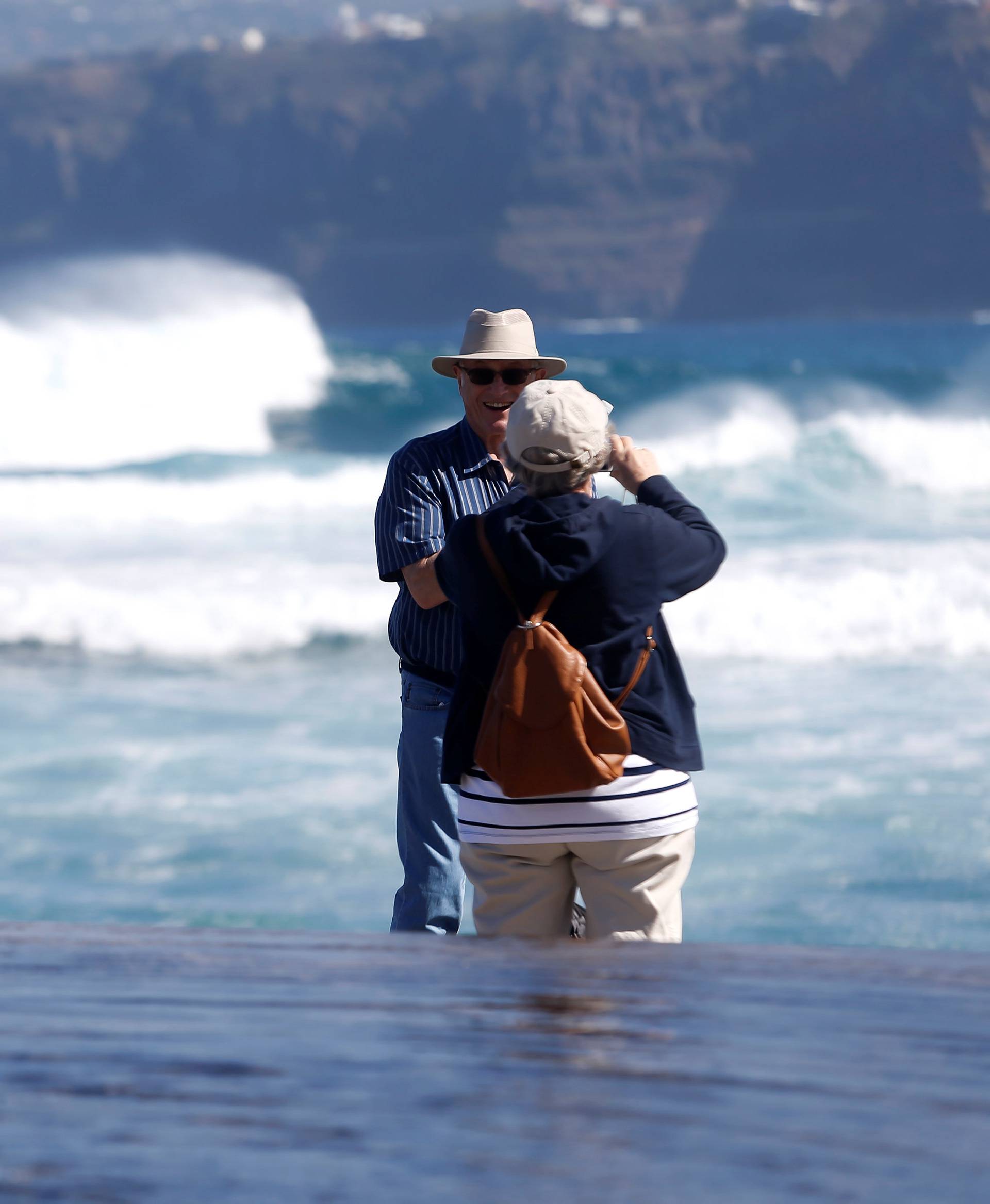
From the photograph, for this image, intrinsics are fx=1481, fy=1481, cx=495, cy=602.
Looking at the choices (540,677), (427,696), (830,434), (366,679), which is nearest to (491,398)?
(427,696)

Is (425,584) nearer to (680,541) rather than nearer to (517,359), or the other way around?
(517,359)

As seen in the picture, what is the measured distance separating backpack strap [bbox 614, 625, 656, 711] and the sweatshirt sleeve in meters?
0.06

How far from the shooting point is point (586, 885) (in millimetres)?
2016

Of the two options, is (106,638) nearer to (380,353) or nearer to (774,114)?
(380,353)

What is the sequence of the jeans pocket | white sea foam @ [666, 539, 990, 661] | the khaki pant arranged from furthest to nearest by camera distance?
white sea foam @ [666, 539, 990, 661], the jeans pocket, the khaki pant

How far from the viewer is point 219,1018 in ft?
4.12

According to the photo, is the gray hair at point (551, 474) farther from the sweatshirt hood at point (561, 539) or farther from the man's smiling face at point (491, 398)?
the man's smiling face at point (491, 398)

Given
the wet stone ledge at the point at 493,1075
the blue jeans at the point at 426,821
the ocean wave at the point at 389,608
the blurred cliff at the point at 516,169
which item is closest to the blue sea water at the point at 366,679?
the ocean wave at the point at 389,608

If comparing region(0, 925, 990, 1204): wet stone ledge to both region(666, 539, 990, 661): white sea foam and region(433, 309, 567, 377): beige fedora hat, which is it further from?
region(666, 539, 990, 661): white sea foam

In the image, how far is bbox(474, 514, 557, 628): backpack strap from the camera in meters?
1.88

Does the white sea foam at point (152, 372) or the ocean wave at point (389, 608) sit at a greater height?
the white sea foam at point (152, 372)

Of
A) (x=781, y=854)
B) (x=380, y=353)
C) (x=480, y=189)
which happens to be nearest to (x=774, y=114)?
(x=480, y=189)

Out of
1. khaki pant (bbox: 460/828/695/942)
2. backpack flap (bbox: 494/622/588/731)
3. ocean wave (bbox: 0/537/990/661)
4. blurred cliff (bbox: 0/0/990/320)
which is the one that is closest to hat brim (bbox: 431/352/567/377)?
backpack flap (bbox: 494/622/588/731)

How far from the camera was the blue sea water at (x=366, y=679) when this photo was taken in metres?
4.76
